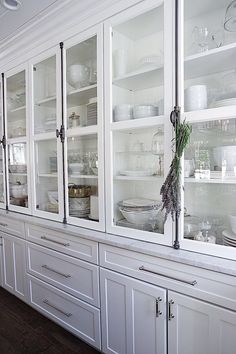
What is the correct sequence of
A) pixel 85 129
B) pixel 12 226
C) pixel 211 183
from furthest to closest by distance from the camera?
pixel 12 226, pixel 85 129, pixel 211 183

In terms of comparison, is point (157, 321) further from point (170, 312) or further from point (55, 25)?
point (55, 25)

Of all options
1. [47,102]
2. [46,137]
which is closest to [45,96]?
[47,102]

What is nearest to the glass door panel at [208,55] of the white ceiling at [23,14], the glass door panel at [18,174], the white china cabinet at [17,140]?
the white ceiling at [23,14]

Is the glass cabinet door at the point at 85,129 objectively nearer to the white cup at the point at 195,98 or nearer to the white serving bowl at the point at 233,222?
the white cup at the point at 195,98

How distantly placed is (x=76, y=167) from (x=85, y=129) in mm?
A: 329

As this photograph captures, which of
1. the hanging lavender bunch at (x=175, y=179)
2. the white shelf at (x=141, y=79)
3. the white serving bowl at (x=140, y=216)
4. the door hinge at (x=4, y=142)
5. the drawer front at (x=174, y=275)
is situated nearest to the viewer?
the drawer front at (x=174, y=275)

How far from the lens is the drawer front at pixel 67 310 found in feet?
5.30

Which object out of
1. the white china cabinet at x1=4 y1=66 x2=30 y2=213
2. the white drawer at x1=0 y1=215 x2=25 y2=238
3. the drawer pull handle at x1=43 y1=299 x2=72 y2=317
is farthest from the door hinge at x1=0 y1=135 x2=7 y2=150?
the drawer pull handle at x1=43 y1=299 x2=72 y2=317

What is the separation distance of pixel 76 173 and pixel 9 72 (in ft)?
4.19

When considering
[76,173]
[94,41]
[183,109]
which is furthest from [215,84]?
[76,173]

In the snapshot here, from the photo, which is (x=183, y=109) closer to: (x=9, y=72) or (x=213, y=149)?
(x=213, y=149)

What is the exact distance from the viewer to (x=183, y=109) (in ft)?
4.01

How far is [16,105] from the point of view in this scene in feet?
7.63

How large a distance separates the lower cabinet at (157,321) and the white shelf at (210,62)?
116cm
